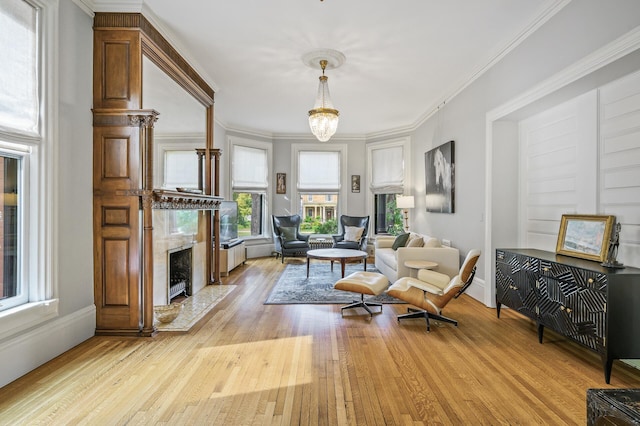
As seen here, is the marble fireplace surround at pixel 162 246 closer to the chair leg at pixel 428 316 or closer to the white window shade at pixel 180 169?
the white window shade at pixel 180 169

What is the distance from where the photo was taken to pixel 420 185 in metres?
7.52

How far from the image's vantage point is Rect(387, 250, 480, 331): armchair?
11.5ft

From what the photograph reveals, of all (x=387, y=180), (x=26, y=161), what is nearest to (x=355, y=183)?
(x=387, y=180)

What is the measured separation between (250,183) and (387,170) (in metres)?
3.40

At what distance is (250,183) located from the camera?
848 cm

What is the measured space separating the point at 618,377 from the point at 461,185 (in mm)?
3209

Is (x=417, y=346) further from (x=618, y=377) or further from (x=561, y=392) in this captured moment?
(x=618, y=377)

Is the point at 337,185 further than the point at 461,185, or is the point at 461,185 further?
the point at 337,185

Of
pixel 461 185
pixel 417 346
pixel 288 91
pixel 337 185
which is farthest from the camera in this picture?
pixel 337 185

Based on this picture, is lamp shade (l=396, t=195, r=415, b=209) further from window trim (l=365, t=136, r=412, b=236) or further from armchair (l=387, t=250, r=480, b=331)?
armchair (l=387, t=250, r=480, b=331)

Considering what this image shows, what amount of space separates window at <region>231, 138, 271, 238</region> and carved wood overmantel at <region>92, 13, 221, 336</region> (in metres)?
4.71

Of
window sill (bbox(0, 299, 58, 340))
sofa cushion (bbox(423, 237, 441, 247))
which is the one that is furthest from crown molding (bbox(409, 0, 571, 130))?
window sill (bbox(0, 299, 58, 340))

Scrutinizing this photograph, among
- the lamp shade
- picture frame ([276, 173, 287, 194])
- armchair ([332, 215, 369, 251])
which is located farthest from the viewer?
picture frame ([276, 173, 287, 194])

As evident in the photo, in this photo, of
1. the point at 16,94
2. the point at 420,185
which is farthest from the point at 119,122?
the point at 420,185
